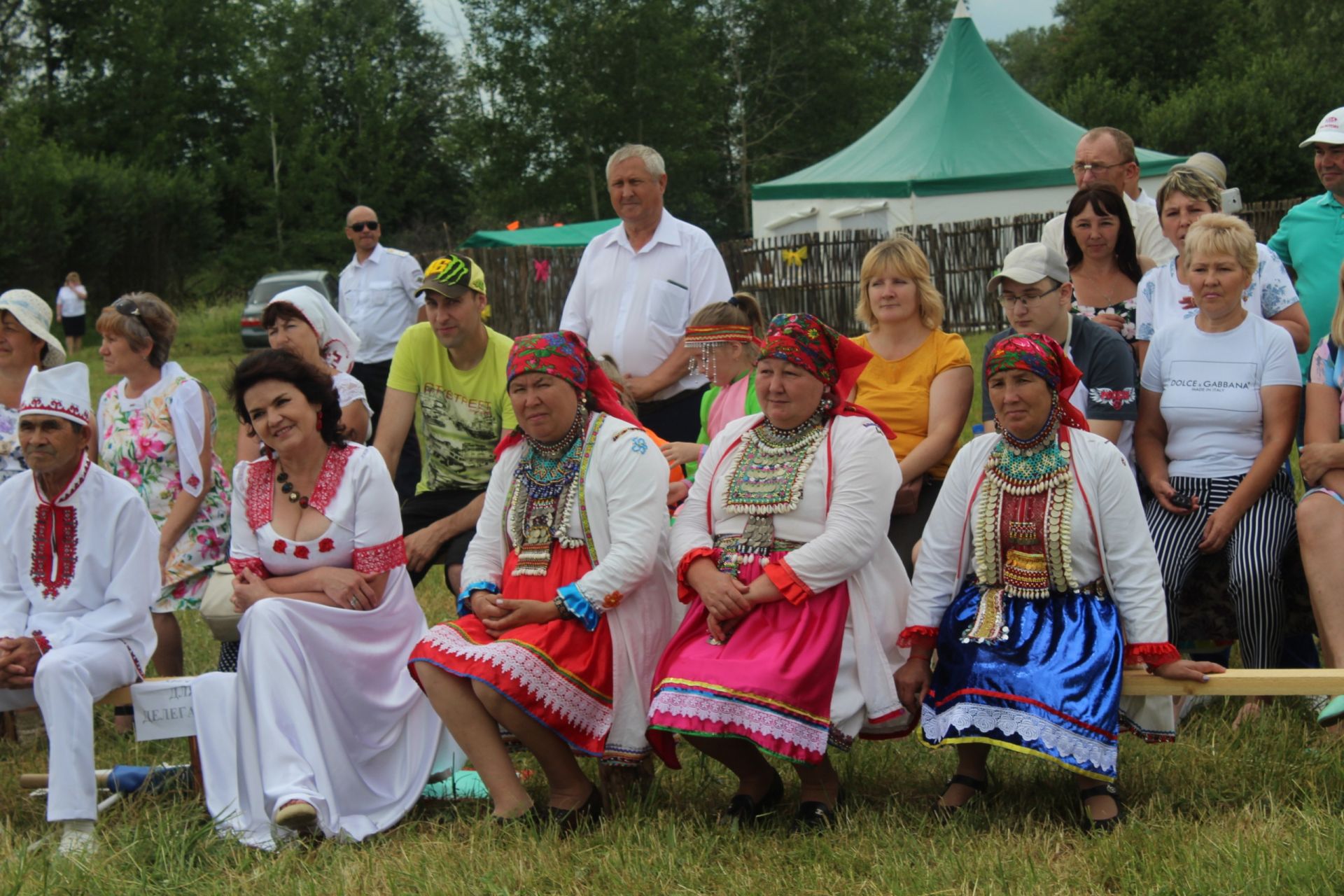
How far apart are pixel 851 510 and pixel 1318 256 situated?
2.72 meters

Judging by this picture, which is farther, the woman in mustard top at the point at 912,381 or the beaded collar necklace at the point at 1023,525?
the woman in mustard top at the point at 912,381

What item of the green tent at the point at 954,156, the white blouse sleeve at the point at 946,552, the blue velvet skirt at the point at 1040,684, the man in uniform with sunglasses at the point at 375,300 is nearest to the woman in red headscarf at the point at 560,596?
the white blouse sleeve at the point at 946,552

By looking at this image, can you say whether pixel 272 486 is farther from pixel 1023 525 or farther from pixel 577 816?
pixel 1023 525

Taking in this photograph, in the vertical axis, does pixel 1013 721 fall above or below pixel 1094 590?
below

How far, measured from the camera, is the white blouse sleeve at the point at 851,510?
4207 millimetres

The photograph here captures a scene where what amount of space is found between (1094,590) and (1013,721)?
525mm

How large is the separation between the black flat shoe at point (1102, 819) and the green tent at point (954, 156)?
18.1m

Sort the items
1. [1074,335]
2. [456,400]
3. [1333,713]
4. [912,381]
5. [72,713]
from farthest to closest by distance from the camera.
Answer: [456,400]
[912,381]
[1074,335]
[72,713]
[1333,713]

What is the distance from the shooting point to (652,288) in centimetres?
640

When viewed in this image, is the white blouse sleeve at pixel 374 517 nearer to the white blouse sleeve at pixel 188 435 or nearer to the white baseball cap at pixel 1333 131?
the white blouse sleeve at pixel 188 435

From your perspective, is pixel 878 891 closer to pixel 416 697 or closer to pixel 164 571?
pixel 416 697

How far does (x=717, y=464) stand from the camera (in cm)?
457

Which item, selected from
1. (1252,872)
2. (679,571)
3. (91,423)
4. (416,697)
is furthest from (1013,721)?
(91,423)

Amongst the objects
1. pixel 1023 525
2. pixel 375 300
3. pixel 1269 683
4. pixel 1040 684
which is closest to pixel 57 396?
pixel 1023 525
